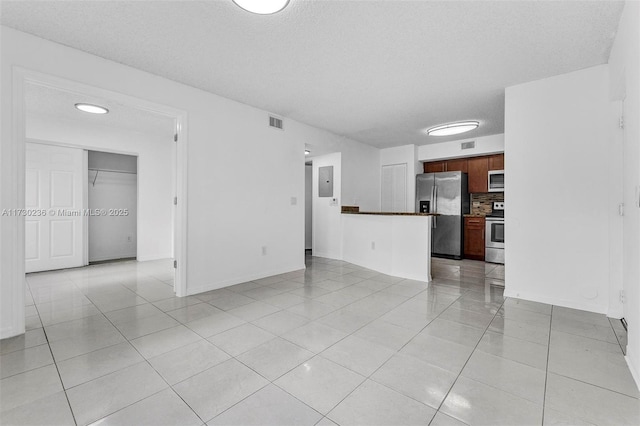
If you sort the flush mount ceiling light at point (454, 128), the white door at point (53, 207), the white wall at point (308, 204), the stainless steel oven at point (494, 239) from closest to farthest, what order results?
1. the white door at point (53, 207)
2. the flush mount ceiling light at point (454, 128)
3. the stainless steel oven at point (494, 239)
4. the white wall at point (308, 204)

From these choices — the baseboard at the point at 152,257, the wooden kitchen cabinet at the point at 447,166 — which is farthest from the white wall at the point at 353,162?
the baseboard at the point at 152,257

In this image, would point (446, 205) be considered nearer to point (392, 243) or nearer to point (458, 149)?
point (458, 149)

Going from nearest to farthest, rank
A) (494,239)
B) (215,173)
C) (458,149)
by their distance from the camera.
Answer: (215,173), (494,239), (458,149)

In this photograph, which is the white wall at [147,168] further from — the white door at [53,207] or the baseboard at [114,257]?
the baseboard at [114,257]

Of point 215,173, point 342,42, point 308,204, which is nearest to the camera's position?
point 342,42

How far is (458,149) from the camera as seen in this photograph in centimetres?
608

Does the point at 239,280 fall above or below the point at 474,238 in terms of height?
below

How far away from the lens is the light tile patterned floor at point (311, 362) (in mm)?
1462

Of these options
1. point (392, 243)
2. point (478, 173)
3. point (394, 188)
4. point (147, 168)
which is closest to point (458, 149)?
point (478, 173)

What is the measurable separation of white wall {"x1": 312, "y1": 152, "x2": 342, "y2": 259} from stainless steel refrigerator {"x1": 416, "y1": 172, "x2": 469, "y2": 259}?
2.02 metres

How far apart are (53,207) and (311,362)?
5.34 meters

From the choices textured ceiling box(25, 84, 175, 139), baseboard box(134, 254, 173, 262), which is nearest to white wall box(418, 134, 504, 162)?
textured ceiling box(25, 84, 175, 139)

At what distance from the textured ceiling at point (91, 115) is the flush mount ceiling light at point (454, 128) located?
14.7 feet

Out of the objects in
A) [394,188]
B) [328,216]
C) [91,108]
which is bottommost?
[328,216]
